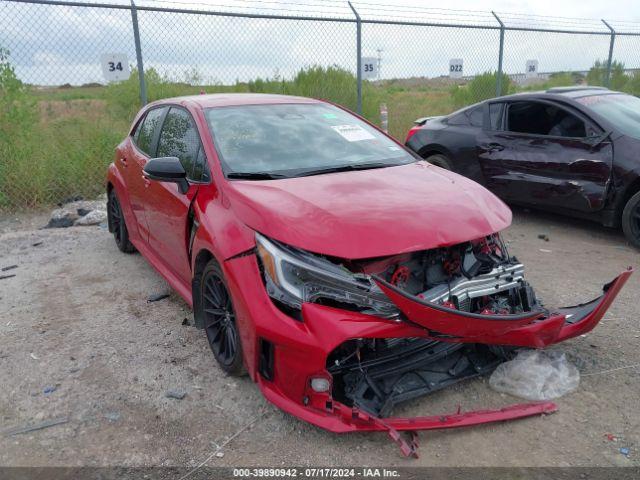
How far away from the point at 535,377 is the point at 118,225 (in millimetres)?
4435

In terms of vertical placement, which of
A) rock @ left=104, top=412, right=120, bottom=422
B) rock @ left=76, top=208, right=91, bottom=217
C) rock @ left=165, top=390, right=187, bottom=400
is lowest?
rock @ left=104, top=412, right=120, bottom=422

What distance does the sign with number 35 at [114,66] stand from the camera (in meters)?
7.26

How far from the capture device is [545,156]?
20.0 feet

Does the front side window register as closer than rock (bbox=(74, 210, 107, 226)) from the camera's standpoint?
Yes

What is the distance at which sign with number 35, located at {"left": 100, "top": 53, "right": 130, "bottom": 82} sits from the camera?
7262 millimetres

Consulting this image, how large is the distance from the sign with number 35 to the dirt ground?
3439 mm

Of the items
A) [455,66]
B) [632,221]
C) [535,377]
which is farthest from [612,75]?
[535,377]

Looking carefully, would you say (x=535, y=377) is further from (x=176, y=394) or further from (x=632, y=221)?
(x=632, y=221)

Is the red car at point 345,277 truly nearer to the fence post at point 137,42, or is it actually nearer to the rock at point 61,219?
the rock at point 61,219

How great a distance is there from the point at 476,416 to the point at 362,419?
2.05ft

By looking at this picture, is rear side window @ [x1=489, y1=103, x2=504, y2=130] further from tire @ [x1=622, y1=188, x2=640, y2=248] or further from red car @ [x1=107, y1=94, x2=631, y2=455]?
red car @ [x1=107, y1=94, x2=631, y2=455]

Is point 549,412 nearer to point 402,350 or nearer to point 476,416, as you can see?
point 476,416

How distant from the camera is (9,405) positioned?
3.22m

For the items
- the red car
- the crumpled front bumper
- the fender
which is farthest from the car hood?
the fender
